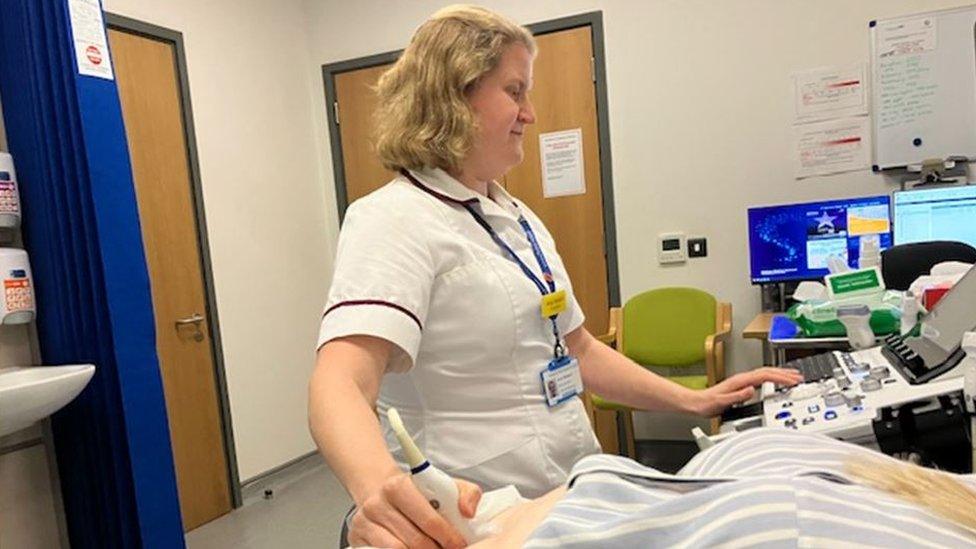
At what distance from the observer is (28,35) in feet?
6.34

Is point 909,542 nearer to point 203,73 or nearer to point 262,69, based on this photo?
point 203,73

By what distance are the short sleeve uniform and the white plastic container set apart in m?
1.50

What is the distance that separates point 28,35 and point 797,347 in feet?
8.30

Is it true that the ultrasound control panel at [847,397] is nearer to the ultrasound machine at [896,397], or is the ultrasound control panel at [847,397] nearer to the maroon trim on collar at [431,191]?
the ultrasound machine at [896,397]

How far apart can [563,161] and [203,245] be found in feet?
5.88

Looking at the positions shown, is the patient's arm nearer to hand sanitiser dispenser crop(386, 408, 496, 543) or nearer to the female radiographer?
hand sanitiser dispenser crop(386, 408, 496, 543)

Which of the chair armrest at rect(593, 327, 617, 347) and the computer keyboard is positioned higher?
the computer keyboard

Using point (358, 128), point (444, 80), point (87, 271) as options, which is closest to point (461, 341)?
point (444, 80)

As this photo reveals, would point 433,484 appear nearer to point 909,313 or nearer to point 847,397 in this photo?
point 847,397

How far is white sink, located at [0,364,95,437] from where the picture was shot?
1.63 metres

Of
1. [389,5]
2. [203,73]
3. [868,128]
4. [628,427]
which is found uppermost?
[389,5]

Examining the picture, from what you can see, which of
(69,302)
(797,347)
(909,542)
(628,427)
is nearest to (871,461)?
(909,542)

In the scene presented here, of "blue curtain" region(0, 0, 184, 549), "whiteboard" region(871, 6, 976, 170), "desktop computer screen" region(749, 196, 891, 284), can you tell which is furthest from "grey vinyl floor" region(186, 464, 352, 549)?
"whiteboard" region(871, 6, 976, 170)

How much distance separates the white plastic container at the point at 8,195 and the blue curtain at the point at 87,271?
0.04 m
